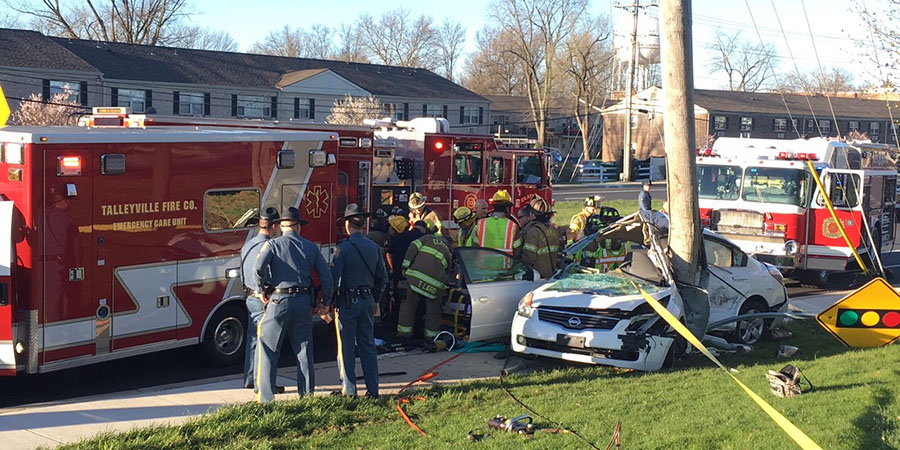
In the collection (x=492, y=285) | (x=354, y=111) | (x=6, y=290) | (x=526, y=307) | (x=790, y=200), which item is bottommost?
(x=526, y=307)

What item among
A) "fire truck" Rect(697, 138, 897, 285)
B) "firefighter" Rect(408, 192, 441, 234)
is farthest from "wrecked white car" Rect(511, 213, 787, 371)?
"fire truck" Rect(697, 138, 897, 285)

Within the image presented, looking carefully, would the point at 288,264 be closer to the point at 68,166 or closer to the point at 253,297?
the point at 253,297

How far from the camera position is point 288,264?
7789 mm

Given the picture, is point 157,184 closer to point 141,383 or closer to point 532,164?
point 141,383

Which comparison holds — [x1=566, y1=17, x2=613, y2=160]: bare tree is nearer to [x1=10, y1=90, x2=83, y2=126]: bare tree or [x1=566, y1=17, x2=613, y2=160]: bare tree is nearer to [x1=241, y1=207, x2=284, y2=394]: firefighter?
[x1=10, y1=90, x2=83, y2=126]: bare tree

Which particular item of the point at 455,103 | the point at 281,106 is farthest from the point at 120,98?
→ the point at 455,103

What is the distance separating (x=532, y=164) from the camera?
19.2m

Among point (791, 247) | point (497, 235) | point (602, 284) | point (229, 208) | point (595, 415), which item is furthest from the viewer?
point (791, 247)

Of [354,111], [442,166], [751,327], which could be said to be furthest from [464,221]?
[354,111]

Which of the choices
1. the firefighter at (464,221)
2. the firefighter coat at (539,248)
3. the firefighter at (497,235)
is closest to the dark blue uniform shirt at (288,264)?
the firefighter at (497,235)

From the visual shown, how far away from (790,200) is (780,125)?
213 ft

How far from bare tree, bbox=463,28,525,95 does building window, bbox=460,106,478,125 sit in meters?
10.0

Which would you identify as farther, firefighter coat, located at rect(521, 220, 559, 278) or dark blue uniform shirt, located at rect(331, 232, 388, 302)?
firefighter coat, located at rect(521, 220, 559, 278)

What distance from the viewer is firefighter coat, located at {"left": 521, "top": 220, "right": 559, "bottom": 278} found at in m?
11.6
